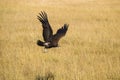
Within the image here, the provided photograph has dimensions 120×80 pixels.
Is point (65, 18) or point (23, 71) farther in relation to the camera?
point (65, 18)

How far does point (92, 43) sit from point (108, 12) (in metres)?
9.31

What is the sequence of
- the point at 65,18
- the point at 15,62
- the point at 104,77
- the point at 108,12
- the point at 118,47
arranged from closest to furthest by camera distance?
the point at 104,77
the point at 15,62
the point at 118,47
the point at 65,18
the point at 108,12

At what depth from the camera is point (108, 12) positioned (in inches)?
810

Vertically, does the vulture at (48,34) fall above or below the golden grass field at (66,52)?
above

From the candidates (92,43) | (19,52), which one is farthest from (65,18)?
(19,52)

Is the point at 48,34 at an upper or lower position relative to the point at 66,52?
upper

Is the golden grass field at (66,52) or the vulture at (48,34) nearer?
the vulture at (48,34)

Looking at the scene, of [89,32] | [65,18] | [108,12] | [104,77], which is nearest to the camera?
[104,77]

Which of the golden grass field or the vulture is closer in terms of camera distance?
the vulture

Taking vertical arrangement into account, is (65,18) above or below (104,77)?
above

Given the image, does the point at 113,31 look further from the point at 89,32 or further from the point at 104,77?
the point at 104,77

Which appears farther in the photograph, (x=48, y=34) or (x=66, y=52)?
(x=66, y=52)

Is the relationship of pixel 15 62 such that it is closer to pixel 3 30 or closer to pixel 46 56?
pixel 46 56

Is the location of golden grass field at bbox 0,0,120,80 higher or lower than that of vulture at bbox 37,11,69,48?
lower
